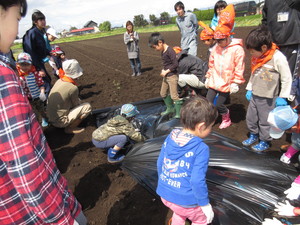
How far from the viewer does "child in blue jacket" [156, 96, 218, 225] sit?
131 centimetres

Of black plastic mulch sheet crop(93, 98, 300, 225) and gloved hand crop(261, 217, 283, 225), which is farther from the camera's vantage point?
black plastic mulch sheet crop(93, 98, 300, 225)

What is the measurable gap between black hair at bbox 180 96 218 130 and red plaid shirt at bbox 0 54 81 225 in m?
0.88

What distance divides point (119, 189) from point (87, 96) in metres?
3.54

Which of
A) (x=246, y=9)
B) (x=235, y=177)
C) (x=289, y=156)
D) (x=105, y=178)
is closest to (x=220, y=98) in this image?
(x=289, y=156)

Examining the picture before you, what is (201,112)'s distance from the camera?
54.2 inches

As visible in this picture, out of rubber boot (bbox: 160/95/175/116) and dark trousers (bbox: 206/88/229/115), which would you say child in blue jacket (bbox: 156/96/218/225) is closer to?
dark trousers (bbox: 206/88/229/115)

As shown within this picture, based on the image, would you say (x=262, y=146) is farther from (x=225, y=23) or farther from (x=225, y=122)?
(x=225, y=23)

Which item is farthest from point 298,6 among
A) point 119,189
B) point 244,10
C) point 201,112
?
point 244,10

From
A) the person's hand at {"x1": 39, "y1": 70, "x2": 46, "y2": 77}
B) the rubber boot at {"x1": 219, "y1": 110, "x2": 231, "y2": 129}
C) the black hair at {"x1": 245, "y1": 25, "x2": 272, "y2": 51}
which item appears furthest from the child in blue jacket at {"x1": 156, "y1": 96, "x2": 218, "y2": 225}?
the person's hand at {"x1": 39, "y1": 70, "x2": 46, "y2": 77}

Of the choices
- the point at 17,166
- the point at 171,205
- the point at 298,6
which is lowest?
the point at 171,205

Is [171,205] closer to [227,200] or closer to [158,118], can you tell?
[227,200]

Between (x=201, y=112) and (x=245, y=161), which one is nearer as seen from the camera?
(x=201, y=112)

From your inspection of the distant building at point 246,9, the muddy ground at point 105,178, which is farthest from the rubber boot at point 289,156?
the distant building at point 246,9

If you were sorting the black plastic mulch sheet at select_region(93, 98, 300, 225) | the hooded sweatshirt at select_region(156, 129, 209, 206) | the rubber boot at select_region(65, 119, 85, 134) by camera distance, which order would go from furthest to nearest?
the rubber boot at select_region(65, 119, 85, 134) < the black plastic mulch sheet at select_region(93, 98, 300, 225) < the hooded sweatshirt at select_region(156, 129, 209, 206)
